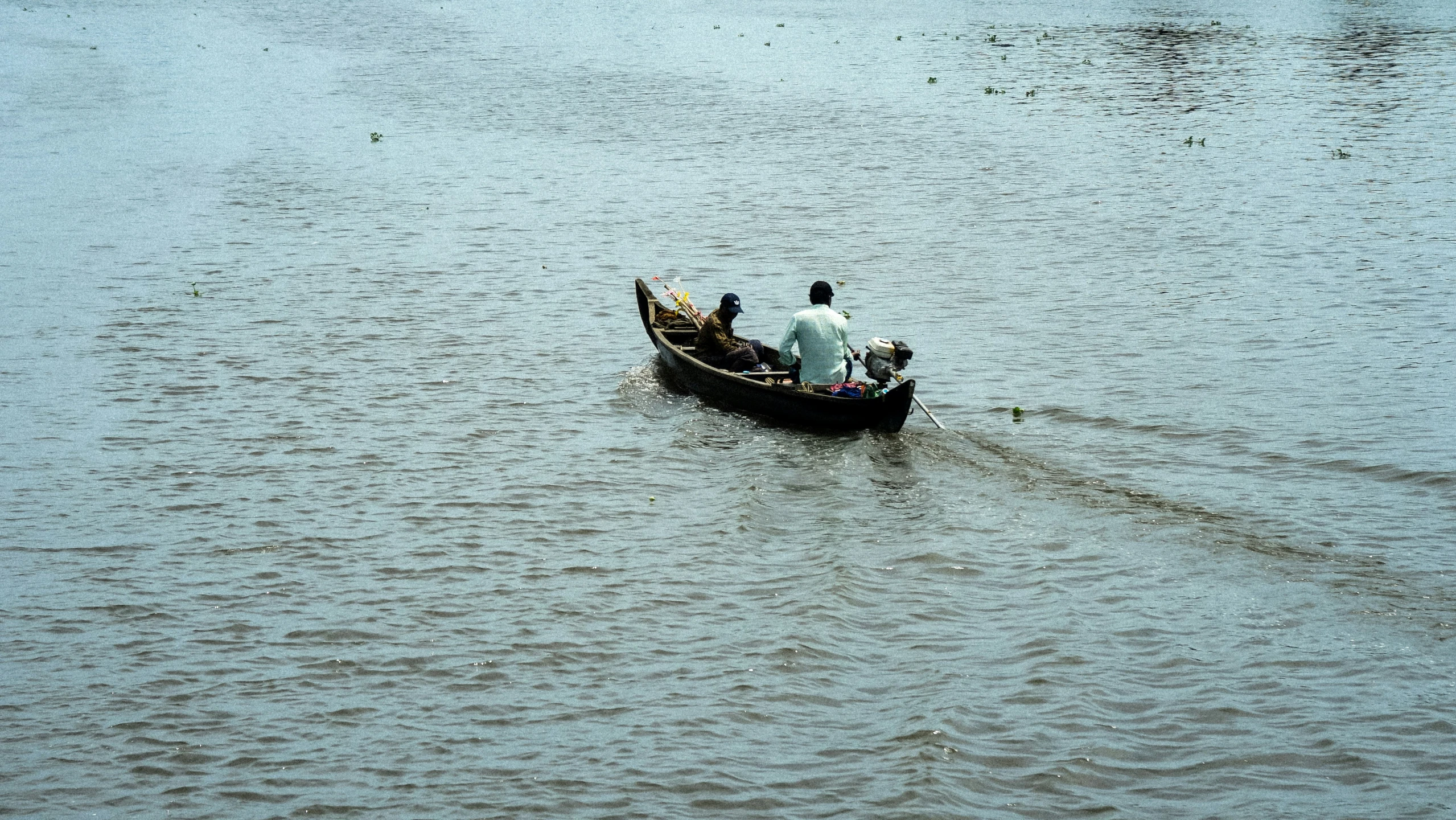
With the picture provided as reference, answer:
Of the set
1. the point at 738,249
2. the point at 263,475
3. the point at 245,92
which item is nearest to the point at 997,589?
the point at 263,475

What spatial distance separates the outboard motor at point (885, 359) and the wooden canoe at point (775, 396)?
1.99ft

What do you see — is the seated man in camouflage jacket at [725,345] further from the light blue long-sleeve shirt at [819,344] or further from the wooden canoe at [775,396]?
the light blue long-sleeve shirt at [819,344]

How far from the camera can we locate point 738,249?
28031 millimetres

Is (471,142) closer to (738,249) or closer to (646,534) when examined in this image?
(738,249)

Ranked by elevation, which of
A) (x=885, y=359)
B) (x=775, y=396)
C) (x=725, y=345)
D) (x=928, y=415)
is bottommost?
(x=928, y=415)

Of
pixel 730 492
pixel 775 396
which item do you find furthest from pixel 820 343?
pixel 730 492

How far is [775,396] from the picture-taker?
17203 millimetres

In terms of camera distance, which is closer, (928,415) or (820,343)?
(928,415)

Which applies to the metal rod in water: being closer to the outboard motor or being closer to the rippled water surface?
the rippled water surface

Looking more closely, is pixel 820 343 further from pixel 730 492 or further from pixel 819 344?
pixel 730 492

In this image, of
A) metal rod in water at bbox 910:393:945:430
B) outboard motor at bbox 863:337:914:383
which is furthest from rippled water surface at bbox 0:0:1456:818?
outboard motor at bbox 863:337:914:383

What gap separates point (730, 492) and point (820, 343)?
2.57 m

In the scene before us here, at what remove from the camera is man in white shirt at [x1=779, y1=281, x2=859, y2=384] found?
17172 mm

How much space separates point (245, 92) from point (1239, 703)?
156ft
